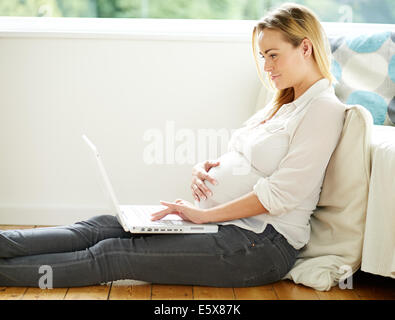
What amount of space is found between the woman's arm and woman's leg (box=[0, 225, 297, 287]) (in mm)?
47

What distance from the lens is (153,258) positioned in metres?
1.66

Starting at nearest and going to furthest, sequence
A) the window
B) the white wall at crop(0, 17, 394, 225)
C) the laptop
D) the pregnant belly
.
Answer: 1. the laptop
2. the pregnant belly
3. the white wall at crop(0, 17, 394, 225)
4. the window

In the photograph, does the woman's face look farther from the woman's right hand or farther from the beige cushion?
the woman's right hand

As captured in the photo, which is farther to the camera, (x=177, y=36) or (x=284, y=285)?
(x=177, y=36)

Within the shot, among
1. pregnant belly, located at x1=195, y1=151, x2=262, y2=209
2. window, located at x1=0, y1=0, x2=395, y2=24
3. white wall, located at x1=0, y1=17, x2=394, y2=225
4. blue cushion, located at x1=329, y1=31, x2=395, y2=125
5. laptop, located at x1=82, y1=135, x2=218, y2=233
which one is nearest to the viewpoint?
laptop, located at x1=82, y1=135, x2=218, y2=233

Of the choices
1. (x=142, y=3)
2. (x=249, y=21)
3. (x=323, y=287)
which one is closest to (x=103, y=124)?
(x=142, y=3)

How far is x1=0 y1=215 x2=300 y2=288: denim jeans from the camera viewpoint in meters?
1.66

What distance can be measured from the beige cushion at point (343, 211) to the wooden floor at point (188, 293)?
45mm

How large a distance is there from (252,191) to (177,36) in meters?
0.99

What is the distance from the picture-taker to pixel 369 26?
2.64 meters

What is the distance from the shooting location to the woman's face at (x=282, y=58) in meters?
1.71

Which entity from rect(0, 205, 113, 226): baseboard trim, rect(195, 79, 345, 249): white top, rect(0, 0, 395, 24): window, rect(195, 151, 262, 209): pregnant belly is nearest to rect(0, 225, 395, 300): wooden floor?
rect(195, 79, 345, 249): white top

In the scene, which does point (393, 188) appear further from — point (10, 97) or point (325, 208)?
point (10, 97)
